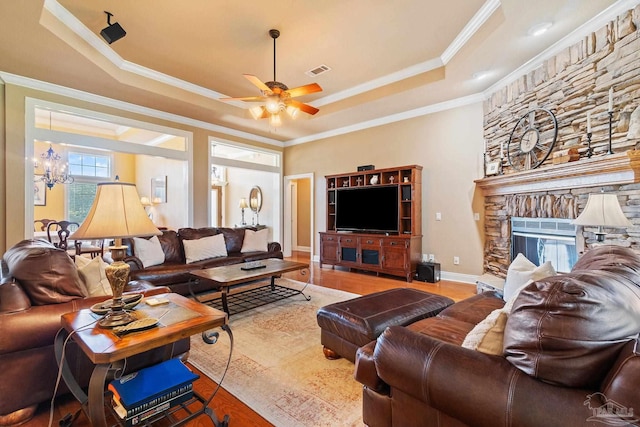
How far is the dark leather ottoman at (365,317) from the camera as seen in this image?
2.02m

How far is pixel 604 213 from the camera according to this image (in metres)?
2.36

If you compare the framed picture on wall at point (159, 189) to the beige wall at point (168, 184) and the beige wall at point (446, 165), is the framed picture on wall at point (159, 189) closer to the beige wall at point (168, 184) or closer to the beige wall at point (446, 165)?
the beige wall at point (168, 184)

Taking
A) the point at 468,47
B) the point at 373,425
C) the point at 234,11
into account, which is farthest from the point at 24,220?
the point at 468,47

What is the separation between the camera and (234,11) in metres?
3.12

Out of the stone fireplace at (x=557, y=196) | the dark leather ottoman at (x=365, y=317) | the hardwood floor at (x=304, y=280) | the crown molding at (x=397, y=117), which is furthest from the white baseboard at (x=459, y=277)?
the crown molding at (x=397, y=117)

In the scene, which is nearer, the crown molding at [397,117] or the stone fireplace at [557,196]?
the stone fireplace at [557,196]

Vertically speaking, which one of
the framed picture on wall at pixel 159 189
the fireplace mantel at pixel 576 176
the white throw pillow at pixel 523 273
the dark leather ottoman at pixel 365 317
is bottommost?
the dark leather ottoman at pixel 365 317

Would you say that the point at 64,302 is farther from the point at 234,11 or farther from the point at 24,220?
the point at 24,220

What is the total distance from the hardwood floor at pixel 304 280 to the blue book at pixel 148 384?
29cm

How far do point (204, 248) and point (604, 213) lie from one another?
4.63 meters

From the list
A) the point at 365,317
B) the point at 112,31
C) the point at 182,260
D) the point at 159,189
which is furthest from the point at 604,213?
the point at 159,189

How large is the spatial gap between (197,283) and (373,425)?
3196 mm

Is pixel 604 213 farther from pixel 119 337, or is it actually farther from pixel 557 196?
pixel 119 337

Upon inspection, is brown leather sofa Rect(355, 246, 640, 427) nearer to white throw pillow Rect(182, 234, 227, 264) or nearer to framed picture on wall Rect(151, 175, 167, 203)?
white throw pillow Rect(182, 234, 227, 264)
